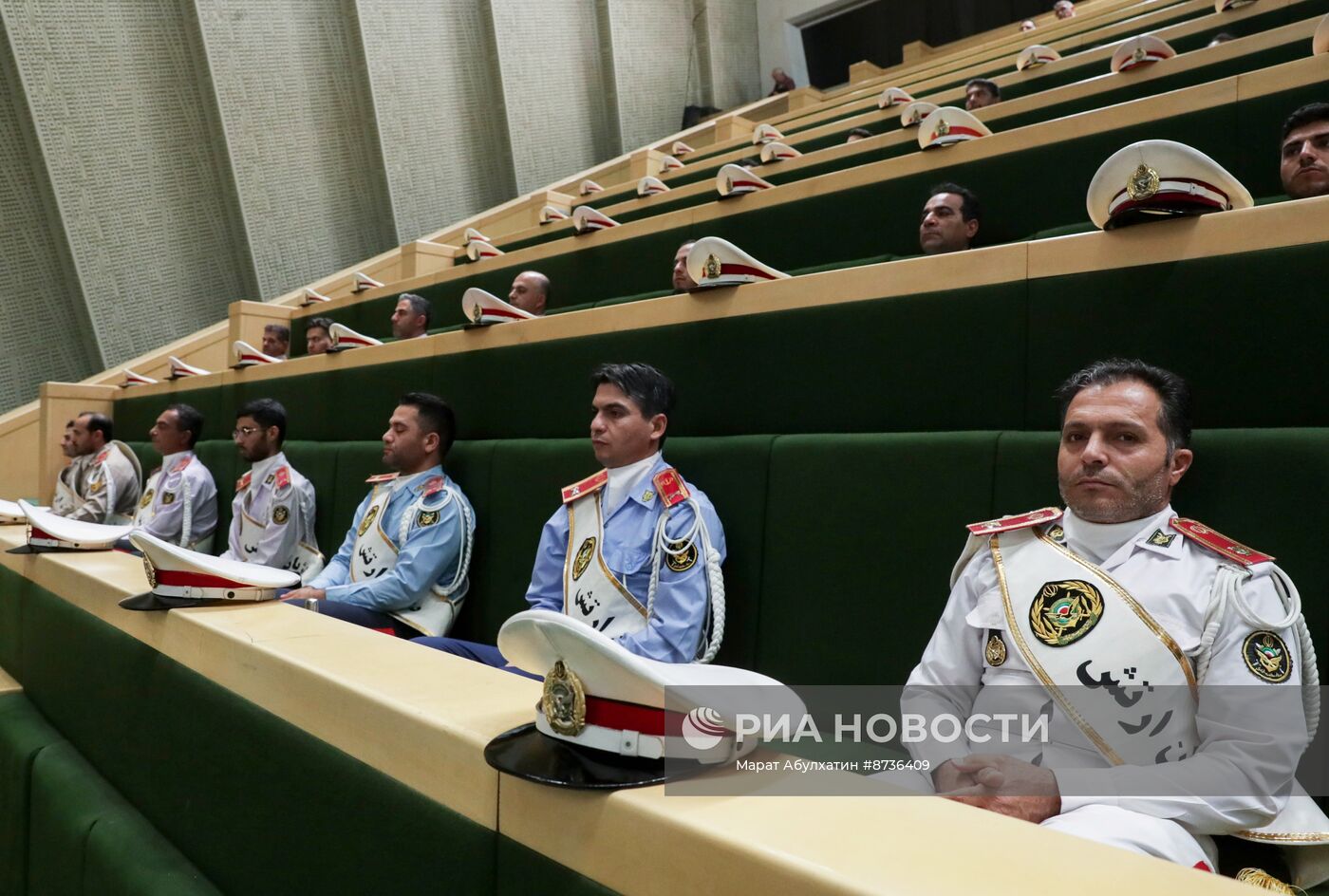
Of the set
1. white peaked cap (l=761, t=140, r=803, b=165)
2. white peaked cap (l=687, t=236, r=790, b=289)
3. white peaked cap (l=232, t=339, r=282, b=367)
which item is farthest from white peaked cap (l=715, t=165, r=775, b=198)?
white peaked cap (l=232, t=339, r=282, b=367)

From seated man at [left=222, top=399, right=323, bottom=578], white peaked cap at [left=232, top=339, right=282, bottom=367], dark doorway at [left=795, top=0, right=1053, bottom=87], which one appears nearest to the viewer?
seated man at [left=222, top=399, right=323, bottom=578]

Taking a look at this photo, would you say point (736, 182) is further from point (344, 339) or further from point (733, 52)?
point (733, 52)

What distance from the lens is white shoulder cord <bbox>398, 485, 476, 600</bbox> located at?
1297mm

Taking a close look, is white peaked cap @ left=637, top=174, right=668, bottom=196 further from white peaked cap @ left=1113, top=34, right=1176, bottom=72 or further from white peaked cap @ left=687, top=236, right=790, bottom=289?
white peaked cap @ left=687, top=236, right=790, bottom=289

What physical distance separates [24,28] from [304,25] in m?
0.97

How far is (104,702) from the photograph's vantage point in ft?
2.48

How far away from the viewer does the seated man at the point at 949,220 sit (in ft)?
4.63

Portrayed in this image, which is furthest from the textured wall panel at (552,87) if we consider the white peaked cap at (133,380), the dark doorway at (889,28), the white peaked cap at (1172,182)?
the white peaked cap at (1172,182)

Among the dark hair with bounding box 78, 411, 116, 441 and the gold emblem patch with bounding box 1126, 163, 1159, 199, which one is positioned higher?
the gold emblem patch with bounding box 1126, 163, 1159, 199

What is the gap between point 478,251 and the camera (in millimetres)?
2816

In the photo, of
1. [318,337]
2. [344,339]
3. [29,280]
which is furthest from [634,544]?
[29,280]

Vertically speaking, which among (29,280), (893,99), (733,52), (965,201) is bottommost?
(965,201)

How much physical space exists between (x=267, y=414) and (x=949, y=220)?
1277mm

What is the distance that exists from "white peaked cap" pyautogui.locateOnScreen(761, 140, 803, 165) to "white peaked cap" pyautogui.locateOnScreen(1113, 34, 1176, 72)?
0.92 meters
